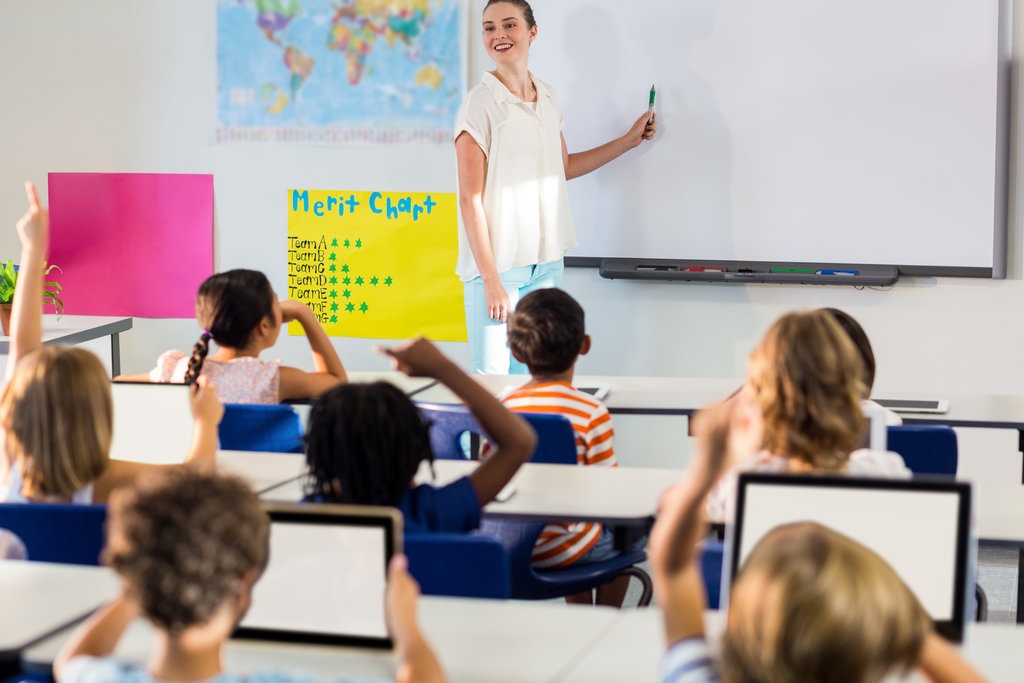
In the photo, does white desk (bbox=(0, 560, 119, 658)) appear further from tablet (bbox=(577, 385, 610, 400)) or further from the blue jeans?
the blue jeans

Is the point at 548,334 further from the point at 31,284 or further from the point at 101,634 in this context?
the point at 101,634

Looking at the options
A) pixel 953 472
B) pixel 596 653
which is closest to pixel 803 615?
pixel 596 653

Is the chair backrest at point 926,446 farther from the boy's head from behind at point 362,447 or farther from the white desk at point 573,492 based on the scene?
the boy's head from behind at point 362,447

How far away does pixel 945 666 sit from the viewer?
1297 millimetres

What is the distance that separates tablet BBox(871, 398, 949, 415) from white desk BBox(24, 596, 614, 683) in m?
1.92

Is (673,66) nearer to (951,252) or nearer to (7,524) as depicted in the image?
(951,252)

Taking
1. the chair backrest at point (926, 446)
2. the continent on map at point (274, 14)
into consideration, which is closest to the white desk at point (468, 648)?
the chair backrest at point (926, 446)

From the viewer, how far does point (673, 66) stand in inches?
186

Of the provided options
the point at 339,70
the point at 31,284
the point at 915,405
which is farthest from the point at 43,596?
the point at 339,70

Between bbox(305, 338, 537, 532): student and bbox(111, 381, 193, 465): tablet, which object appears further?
bbox(111, 381, 193, 465): tablet

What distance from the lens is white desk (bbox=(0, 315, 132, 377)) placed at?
4.43 metres

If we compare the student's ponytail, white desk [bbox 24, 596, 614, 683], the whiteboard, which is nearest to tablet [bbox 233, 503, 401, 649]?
white desk [bbox 24, 596, 614, 683]

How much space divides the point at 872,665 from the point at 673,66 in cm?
391

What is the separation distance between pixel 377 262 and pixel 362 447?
331cm
